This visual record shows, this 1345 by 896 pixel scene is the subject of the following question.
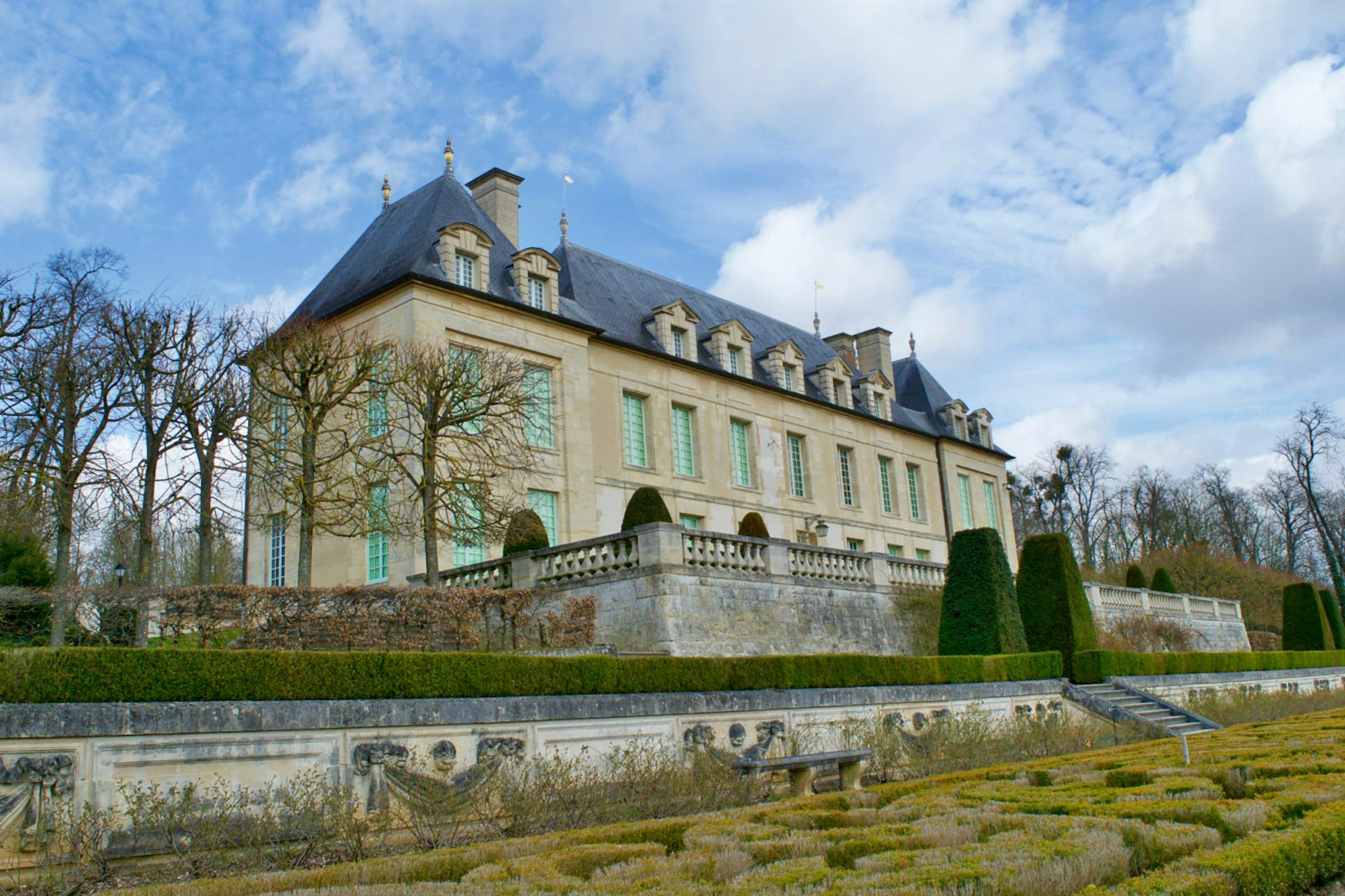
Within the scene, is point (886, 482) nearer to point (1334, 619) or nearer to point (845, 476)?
point (845, 476)

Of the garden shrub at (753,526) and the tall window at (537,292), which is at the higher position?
the tall window at (537,292)

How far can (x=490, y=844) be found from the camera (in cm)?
677

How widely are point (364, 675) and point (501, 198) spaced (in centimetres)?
2006

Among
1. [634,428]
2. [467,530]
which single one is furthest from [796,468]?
[467,530]

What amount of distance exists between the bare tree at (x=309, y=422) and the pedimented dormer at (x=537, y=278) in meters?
4.11

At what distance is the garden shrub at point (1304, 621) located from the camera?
102 feet

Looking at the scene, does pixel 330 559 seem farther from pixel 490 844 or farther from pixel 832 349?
pixel 832 349

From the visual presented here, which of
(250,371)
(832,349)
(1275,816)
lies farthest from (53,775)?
(832,349)

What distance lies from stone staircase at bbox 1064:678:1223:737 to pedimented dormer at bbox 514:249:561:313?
13324mm

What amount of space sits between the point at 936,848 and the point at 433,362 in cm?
1460

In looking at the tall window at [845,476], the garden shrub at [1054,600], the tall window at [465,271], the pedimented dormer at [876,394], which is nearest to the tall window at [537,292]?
the tall window at [465,271]

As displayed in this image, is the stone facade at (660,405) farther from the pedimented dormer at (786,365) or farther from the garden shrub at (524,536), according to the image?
the garden shrub at (524,536)

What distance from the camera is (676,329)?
2816cm

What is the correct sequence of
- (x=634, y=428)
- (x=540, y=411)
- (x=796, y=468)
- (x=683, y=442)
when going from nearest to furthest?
(x=540, y=411), (x=634, y=428), (x=683, y=442), (x=796, y=468)
